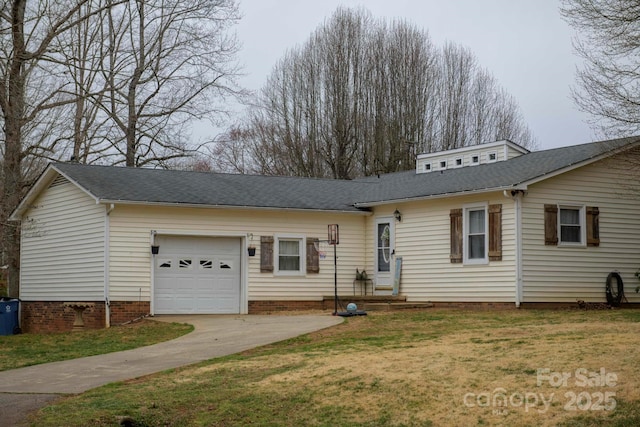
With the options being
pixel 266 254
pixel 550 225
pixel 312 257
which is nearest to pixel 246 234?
pixel 266 254

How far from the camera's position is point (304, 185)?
1130 inches

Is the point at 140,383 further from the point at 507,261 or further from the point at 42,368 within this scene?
the point at 507,261

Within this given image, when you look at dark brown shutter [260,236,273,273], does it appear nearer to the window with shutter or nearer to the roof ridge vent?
the roof ridge vent

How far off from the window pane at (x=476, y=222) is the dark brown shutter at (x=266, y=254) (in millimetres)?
5644

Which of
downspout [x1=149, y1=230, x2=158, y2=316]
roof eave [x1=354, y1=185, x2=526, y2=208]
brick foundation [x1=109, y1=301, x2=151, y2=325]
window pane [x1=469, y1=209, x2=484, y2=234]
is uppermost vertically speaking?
roof eave [x1=354, y1=185, x2=526, y2=208]

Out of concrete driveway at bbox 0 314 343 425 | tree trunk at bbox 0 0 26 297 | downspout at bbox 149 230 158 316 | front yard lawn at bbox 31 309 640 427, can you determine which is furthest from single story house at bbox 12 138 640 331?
front yard lawn at bbox 31 309 640 427

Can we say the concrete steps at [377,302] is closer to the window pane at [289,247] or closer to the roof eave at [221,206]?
the window pane at [289,247]

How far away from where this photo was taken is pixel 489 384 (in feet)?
37.0

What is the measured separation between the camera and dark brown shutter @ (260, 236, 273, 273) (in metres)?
25.5

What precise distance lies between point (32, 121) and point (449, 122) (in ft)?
73.9

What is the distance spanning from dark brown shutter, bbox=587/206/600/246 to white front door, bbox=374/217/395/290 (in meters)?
5.46

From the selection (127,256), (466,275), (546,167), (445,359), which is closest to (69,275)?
(127,256)

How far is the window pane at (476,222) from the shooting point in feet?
76.7

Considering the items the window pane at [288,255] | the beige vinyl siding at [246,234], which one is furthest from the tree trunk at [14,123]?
the window pane at [288,255]
